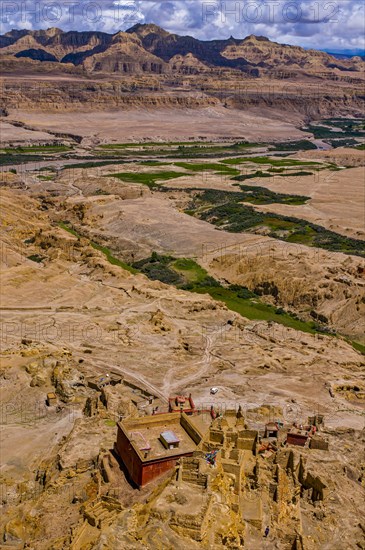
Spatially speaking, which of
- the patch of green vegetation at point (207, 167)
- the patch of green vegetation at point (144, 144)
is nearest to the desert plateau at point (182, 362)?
the patch of green vegetation at point (207, 167)

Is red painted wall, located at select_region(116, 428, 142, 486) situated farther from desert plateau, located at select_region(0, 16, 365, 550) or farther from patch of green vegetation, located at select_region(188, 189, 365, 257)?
patch of green vegetation, located at select_region(188, 189, 365, 257)

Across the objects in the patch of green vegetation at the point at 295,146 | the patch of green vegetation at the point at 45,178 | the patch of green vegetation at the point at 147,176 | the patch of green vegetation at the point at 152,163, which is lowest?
the patch of green vegetation at the point at 295,146

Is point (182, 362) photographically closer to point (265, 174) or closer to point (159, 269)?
point (159, 269)

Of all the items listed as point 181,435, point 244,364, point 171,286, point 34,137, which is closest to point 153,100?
point 34,137

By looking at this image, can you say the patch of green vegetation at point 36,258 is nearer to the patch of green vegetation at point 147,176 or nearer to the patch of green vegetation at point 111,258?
the patch of green vegetation at point 111,258

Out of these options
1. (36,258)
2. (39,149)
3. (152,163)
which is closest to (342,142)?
(152,163)

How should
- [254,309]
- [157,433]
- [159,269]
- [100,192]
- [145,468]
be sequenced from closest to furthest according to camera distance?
[145,468] < [157,433] < [254,309] < [159,269] < [100,192]
